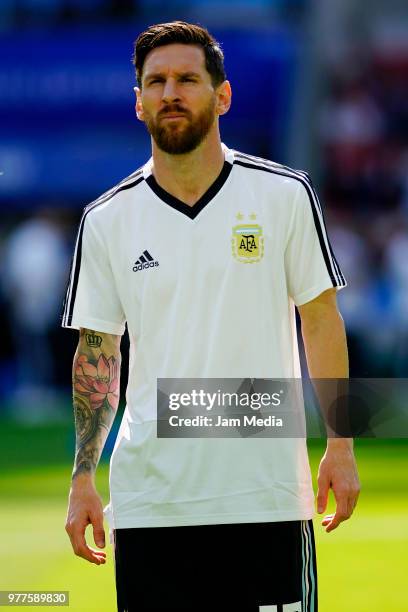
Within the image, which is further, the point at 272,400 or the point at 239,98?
the point at 239,98

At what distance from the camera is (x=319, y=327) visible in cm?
516

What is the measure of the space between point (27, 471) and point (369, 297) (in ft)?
24.6

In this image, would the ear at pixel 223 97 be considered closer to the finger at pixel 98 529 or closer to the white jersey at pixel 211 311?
the white jersey at pixel 211 311

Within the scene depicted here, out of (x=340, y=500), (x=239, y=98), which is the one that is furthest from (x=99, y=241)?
(x=239, y=98)

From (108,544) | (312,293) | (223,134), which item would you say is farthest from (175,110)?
(223,134)

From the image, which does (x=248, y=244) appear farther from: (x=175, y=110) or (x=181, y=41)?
(x=181, y=41)

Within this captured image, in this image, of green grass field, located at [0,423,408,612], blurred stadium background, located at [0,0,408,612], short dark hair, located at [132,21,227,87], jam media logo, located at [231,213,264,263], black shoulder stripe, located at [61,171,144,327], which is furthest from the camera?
blurred stadium background, located at [0,0,408,612]

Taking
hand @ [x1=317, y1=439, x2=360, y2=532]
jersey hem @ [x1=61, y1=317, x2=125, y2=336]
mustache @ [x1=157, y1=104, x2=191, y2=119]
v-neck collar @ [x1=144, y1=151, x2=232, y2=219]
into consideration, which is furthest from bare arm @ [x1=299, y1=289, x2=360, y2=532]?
mustache @ [x1=157, y1=104, x2=191, y2=119]

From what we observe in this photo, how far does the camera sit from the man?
504 centimetres

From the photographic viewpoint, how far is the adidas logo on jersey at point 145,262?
5.13 meters

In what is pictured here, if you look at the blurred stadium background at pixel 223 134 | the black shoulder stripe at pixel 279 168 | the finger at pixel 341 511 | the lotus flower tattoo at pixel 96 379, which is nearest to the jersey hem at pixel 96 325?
the lotus flower tattoo at pixel 96 379

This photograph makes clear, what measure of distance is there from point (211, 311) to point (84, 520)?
0.82 m

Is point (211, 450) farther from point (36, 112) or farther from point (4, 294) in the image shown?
point (36, 112)

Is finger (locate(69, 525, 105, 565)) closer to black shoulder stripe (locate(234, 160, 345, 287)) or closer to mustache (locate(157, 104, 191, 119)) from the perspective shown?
black shoulder stripe (locate(234, 160, 345, 287))
